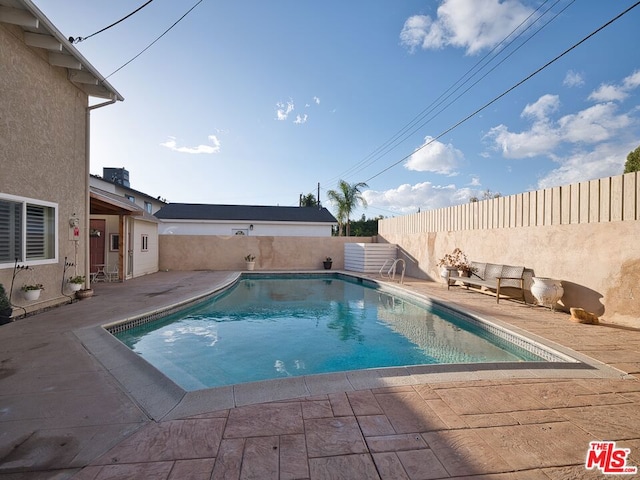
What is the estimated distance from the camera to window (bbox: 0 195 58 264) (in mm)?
5215

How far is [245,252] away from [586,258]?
13.0m

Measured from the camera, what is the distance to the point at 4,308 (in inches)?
190

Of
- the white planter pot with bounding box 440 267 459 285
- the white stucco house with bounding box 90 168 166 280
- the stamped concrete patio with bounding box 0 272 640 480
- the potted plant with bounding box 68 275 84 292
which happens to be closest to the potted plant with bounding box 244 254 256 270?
the white stucco house with bounding box 90 168 166 280

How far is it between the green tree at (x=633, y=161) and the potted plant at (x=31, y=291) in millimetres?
19646

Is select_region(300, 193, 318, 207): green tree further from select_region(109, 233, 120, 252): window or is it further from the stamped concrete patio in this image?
the stamped concrete patio

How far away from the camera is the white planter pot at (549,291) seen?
6238mm

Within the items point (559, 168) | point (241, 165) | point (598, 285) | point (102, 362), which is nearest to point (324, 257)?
point (241, 165)

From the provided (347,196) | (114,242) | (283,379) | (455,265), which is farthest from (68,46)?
(347,196)

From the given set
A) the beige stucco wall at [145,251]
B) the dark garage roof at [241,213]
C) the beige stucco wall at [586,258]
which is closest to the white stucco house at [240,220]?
the dark garage roof at [241,213]

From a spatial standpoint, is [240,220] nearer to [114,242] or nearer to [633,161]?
[114,242]

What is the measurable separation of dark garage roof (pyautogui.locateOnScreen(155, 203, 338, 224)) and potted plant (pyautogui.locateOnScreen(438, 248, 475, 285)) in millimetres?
13397

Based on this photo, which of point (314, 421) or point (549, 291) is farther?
point (549, 291)

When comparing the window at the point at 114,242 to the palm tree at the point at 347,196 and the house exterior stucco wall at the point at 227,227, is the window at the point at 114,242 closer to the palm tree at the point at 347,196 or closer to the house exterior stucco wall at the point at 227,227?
the house exterior stucco wall at the point at 227,227

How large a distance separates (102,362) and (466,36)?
1149 cm
